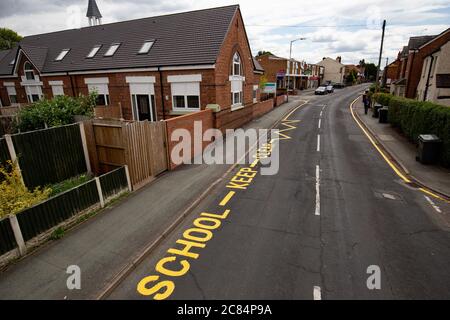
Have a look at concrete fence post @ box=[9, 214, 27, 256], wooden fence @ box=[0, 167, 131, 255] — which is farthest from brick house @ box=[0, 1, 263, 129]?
concrete fence post @ box=[9, 214, 27, 256]

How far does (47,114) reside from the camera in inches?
445

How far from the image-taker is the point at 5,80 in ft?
90.6

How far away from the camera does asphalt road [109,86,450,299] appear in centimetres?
488

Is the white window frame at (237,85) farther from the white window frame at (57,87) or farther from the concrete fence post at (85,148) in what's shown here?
the white window frame at (57,87)

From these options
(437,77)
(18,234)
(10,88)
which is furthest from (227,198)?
(10,88)

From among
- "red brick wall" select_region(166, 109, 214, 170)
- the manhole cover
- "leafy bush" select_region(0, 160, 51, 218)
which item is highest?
"red brick wall" select_region(166, 109, 214, 170)

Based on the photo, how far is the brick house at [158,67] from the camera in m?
16.9

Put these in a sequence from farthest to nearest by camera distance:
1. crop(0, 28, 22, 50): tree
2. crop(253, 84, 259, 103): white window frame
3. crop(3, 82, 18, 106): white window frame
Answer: crop(0, 28, 22, 50): tree
crop(3, 82, 18, 106): white window frame
crop(253, 84, 259, 103): white window frame

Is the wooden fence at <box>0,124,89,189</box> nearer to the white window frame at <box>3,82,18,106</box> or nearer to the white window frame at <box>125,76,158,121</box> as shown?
the white window frame at <box>125,76,158,121</box>

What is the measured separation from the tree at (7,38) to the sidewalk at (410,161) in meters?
62.2

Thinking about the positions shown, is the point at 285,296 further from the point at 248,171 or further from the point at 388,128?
the point at 388,128

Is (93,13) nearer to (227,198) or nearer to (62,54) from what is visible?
(62,54)

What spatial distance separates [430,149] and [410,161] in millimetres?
954

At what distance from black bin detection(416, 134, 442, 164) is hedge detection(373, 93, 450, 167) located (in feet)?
0.70
